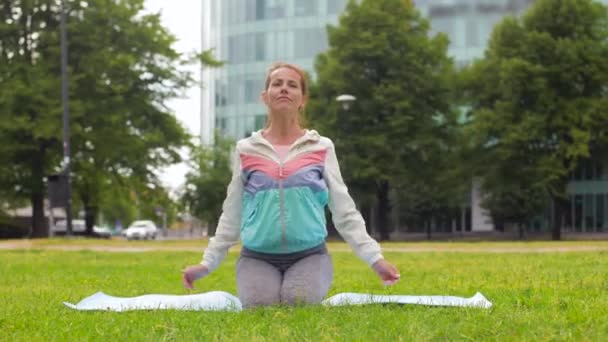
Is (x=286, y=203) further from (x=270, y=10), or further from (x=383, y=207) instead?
(x=270, y=10)

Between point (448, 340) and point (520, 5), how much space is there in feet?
163

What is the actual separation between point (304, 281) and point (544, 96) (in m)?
36.3

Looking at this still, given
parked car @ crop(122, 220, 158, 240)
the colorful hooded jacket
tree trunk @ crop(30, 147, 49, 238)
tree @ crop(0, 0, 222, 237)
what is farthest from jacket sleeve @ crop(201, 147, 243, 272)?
parked car @ crop(122, 220, 158, 240)

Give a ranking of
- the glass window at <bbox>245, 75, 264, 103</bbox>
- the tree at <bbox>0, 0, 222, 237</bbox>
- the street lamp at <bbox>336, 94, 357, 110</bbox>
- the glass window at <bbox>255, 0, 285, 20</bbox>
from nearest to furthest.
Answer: the street lamp at <bbox>336, 94, 357, 110</bbox> < the tree at <bbox>0, 0, 222, 237</bbox> < the glass window at <bbox>255, 0, 285, 20</bbox> < the glass window at <bbox>245, 75, 264, 103</bbox>

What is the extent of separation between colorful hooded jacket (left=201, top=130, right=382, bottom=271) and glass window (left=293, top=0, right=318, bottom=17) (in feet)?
172

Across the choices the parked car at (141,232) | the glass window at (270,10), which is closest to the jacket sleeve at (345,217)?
the glass window at (270,10)

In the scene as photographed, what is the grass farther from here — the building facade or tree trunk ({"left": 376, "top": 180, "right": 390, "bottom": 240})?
the building facade

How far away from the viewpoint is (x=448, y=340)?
4.28m

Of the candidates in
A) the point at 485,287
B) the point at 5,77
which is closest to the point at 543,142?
the point at 5,77

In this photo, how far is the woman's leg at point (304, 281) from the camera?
593 cm

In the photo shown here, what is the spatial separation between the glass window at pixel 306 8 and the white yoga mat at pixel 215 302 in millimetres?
52072

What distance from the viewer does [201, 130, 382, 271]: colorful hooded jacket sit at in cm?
579

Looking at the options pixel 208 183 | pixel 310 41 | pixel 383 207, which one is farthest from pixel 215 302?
pixel 310 41

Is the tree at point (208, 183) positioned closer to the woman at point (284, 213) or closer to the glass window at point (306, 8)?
the glass window at point (306, 8)
